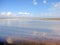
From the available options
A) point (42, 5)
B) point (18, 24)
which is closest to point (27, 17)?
point (18, 24)

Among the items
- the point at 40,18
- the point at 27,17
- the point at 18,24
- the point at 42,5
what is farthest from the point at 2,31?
the point at 42,5

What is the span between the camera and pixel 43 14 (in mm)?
1348

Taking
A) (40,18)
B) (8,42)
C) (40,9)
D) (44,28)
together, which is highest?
(40,9)

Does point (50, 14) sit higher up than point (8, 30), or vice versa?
point (50, 14)

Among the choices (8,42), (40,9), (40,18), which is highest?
(40,9)

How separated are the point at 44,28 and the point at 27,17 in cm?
28

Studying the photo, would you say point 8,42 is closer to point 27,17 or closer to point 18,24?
point 18,24

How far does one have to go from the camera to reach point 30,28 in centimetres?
139

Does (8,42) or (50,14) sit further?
(8,42)

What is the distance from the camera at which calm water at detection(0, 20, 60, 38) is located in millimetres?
1335

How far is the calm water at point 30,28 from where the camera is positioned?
1335mm

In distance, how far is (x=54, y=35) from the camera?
134 cm

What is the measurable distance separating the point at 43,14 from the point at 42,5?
13 cm

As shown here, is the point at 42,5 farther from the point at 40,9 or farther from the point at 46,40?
the point at 46,40
